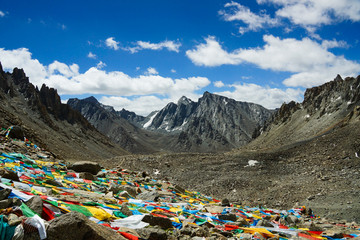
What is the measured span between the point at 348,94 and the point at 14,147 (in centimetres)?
6495

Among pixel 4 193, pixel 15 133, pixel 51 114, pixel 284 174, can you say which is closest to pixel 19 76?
pixel 51 114

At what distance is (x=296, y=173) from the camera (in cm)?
2269

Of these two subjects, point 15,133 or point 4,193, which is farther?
point 15,133

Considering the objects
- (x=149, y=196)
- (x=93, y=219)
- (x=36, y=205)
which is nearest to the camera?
(x=36, y=205)

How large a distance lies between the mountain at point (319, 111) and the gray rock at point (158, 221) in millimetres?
44163

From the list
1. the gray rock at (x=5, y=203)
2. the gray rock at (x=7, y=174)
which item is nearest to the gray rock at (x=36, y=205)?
the gray rock at (x=5, y=203)

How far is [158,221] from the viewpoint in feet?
24.5

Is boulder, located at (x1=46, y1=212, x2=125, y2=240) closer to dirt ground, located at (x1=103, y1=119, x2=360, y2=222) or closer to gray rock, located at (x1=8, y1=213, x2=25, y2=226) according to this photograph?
gray rock, located at (x1=8, y1=213, x2=25, y2=226)

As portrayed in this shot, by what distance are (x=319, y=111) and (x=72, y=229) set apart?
70.5m

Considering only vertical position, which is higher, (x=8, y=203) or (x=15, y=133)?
(x=15, y=133)

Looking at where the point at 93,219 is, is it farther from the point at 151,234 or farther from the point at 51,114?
the point at 51,114

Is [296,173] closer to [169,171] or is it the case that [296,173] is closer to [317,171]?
[317,171]

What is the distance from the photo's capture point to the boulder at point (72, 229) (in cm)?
471

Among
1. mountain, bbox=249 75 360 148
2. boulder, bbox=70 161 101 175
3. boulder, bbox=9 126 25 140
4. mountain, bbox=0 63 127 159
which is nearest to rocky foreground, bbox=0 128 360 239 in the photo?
boulder, bbox=70 161 101 175
